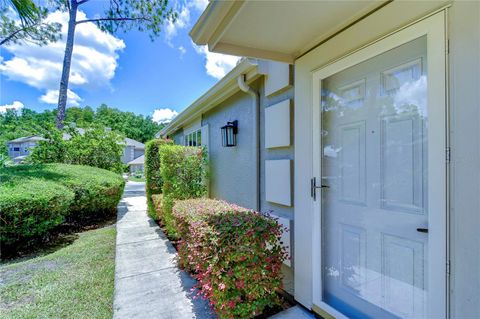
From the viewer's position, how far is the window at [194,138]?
26.9ft

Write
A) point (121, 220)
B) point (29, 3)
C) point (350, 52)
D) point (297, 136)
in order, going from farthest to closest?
point (121, 220) < point (29, 3) < point (297, 136) < point (350, 52)

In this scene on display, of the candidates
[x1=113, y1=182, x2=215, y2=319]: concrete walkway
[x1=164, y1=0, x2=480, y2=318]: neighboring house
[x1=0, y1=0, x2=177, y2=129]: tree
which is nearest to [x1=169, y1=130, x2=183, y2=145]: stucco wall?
[x1=0, y1=0, x2=177, y2=129]: tree

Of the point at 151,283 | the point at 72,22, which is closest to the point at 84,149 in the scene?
the point at 72,22

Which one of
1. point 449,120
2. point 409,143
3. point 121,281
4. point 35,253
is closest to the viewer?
point 449,120

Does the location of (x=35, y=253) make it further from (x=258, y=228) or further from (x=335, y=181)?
(x=335, y=181)

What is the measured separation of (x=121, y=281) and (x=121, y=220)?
496cm

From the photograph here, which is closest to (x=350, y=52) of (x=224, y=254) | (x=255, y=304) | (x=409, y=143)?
(x=409, y=143)

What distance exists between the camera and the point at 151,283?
3.78 m

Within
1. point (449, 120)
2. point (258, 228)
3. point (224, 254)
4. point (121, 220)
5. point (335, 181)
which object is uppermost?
point (449, 120)

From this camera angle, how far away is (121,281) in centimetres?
384

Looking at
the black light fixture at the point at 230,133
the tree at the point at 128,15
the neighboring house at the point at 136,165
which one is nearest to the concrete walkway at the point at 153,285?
the black light fixture at the point at 230,133

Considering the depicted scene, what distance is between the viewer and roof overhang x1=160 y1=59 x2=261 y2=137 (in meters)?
4.10

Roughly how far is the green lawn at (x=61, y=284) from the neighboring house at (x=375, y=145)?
2.77 metres

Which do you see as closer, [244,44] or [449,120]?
[449,120]
